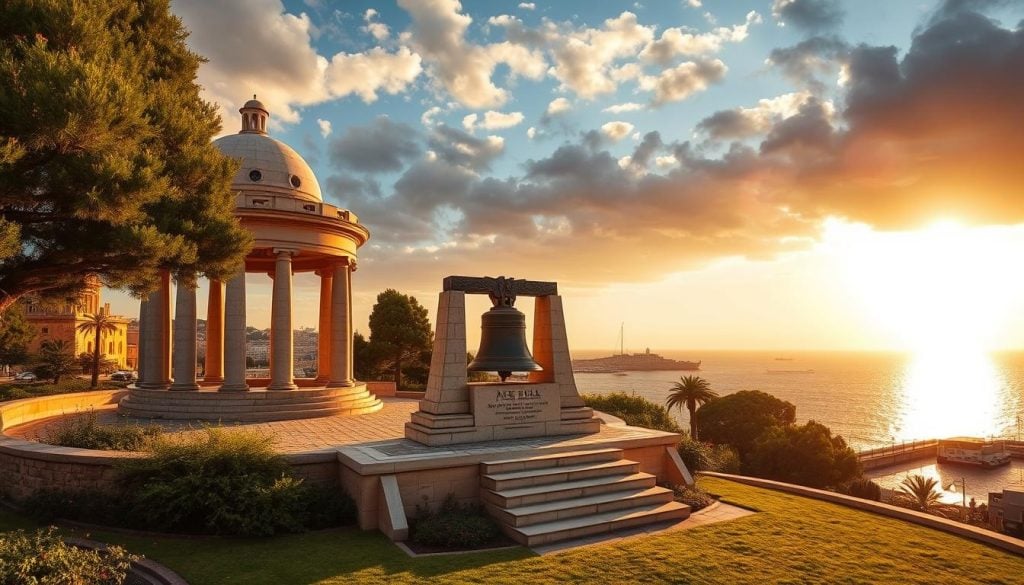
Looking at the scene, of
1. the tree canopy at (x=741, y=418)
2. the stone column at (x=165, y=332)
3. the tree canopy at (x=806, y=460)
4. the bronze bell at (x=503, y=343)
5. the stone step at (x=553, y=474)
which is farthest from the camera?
the tree canopy at (x=741, y=418)

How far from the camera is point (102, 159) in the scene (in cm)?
1198

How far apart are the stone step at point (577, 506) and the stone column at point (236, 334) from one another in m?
16.5

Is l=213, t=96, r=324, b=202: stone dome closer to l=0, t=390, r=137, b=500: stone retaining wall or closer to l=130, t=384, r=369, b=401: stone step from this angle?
l=130, t=384, r=369, b=401: stone step

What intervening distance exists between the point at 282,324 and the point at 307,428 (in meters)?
6.77

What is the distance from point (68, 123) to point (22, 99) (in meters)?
0.89

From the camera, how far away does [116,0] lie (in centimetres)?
1483

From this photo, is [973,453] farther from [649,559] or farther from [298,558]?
[298,558]

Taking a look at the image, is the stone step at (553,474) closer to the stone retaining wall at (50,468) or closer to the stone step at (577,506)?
the stone step at (577,506)

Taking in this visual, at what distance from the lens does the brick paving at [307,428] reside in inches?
722

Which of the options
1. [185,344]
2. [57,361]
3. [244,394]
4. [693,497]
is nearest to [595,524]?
[693,497]

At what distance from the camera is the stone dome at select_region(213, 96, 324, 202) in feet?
94.0

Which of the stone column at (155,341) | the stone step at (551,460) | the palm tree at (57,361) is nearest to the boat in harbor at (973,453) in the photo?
the stone step at (551,460)

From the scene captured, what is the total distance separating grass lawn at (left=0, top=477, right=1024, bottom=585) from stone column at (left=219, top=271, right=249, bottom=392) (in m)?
12.2

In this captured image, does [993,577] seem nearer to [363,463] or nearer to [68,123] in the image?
[363,463]
